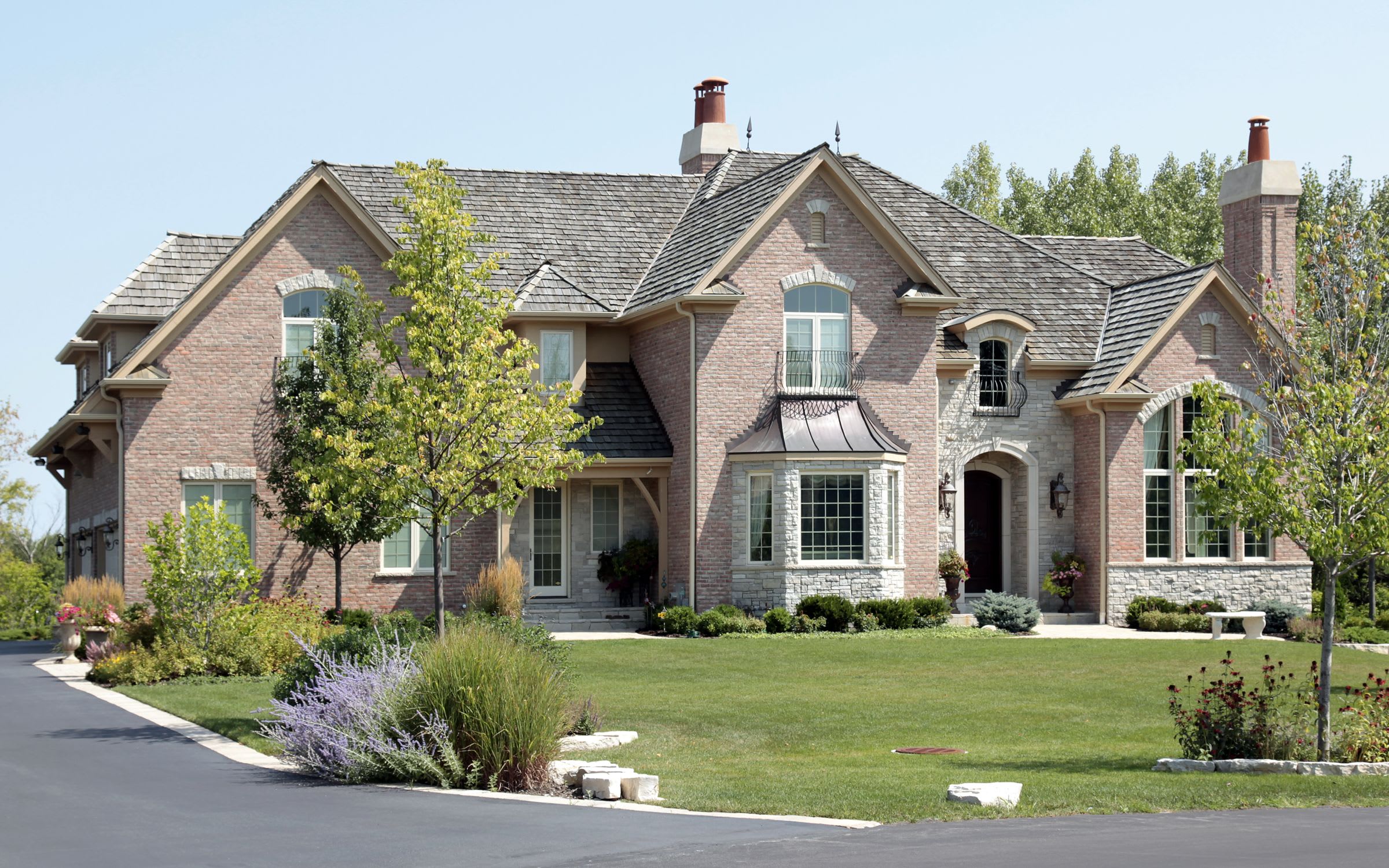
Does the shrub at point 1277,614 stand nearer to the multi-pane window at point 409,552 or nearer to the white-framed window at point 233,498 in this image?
the multi-pane window at point 409,552

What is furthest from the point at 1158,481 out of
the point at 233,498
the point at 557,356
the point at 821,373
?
the point at 233,498

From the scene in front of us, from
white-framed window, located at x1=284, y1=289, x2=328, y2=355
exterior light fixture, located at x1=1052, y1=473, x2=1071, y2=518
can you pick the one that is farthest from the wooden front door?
white-framed window, located at x1=284, y1=289, x2=328, y2=355

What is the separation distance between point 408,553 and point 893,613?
30.7 feet

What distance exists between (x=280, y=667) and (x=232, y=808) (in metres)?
10.9

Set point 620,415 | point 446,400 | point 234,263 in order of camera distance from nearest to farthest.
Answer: point 446,400 → point 234,263 → point 620,415

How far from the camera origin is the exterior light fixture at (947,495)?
32.5m

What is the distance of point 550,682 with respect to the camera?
14359mm

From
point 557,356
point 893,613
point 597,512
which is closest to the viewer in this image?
point 893,613

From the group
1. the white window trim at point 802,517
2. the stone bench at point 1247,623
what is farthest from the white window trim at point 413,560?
the stone bench at point 1247,623

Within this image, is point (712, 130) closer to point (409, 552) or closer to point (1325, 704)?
point (409, 552)

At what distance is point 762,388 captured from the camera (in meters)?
30.4

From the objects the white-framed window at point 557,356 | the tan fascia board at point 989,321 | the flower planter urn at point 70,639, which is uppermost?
the tan fascia board at point 989,321

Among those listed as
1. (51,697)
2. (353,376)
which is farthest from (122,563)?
(51,697)

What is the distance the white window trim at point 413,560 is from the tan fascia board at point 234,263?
17.9 feet
